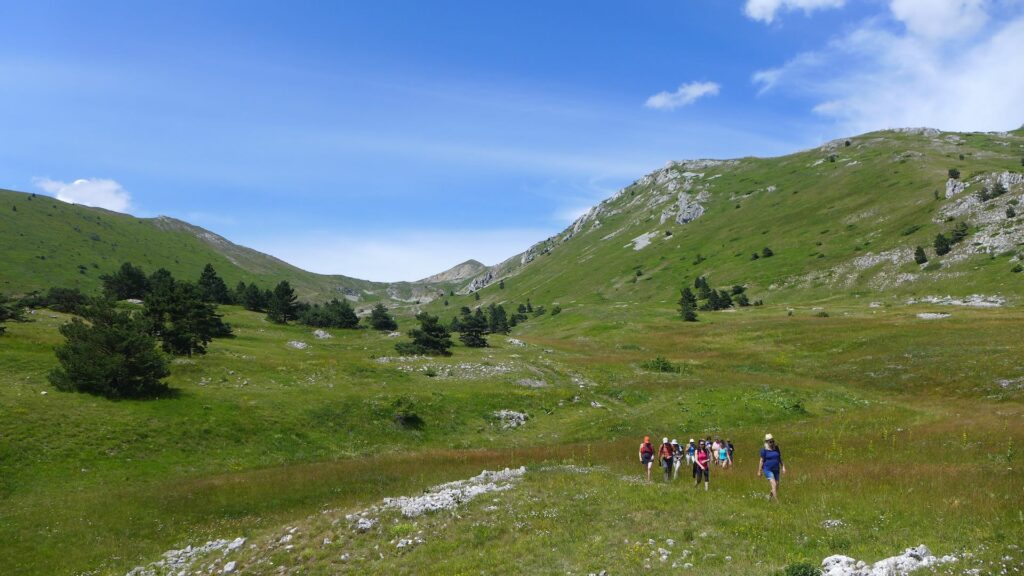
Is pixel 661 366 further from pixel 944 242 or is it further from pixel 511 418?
pixel 944 242

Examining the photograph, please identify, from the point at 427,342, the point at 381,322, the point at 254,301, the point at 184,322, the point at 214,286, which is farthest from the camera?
the point at 254,301

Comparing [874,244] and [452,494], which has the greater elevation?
[874,244]

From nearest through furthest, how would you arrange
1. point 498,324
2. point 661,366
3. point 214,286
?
point 661,366 < point 214,286 < point 498,324

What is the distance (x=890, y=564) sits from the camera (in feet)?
35.8

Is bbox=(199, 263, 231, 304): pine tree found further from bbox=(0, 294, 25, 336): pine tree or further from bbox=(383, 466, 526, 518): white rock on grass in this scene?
bbox=(383, 466, 526, 518): white rock on grass

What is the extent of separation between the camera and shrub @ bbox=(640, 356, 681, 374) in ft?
202

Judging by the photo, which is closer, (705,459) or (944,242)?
(705,459)

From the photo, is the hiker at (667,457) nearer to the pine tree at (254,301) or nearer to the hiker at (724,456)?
the hiker at (724,456)

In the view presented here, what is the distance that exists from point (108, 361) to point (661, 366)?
176ft

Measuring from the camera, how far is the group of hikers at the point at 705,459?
18.9 m

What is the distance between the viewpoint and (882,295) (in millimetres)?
100875

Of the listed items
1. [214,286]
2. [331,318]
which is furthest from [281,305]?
[214,286]

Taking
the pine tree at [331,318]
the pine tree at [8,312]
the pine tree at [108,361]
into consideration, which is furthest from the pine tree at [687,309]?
the pine tree at [8,312]

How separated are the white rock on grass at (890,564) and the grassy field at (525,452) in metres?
0.98
